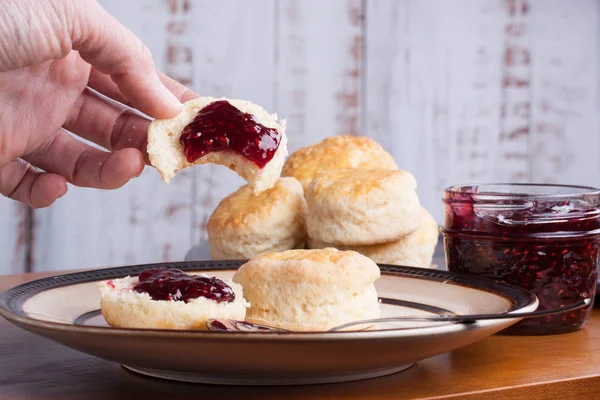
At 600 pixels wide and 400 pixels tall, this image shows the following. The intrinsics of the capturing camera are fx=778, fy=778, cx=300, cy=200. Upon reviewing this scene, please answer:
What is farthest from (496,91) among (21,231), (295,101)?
(21,231)

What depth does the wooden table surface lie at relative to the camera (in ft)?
4.16

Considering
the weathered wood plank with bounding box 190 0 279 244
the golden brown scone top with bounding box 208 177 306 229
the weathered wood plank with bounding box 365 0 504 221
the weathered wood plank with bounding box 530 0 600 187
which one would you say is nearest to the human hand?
the golden brown scone top with bounding box 208 177 306 229

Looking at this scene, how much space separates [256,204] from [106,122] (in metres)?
0.49

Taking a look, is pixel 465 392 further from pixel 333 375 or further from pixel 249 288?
pixel 249 288

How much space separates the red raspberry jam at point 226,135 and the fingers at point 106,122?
397mm

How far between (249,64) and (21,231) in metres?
1.44

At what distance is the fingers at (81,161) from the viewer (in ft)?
6.76

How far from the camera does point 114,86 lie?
86.2 inches

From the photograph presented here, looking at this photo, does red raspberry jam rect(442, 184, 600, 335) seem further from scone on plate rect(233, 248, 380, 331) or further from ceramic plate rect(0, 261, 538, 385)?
scone on plate rect(233, 248, 380, 331)

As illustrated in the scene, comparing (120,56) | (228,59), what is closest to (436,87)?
(228,59)

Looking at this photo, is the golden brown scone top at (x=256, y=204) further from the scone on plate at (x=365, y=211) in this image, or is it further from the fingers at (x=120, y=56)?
the fingers at (x=120, y=56)

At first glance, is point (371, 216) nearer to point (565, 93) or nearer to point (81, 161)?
point (81, 161)

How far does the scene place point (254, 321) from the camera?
1.56m

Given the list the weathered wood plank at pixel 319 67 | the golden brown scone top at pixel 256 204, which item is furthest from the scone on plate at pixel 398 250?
the weathered wood plank at pixel 319 67
